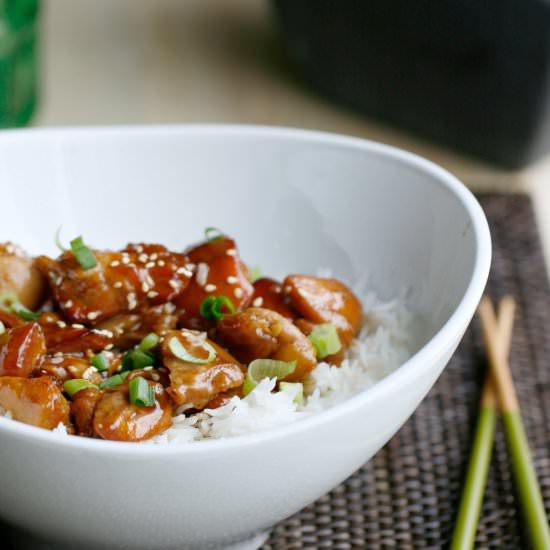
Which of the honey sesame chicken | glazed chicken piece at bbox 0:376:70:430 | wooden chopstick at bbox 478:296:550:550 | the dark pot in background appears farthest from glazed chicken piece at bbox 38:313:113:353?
the dark pot in background

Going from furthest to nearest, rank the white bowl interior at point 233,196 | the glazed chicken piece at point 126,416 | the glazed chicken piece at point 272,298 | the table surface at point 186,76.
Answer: the table surface at point 186,76
the white bowl interior at point 233,196
the glazed chicken piece at point 272,298
the glazed chicken piece at point 126,416

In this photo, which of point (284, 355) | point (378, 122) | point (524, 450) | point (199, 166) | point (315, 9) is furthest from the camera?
point (378, 122)

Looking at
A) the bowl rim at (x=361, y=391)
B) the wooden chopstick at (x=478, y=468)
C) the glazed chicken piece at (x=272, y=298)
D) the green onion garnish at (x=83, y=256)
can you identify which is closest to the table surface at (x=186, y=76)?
the wooden chopstick at (x=478, y=468)

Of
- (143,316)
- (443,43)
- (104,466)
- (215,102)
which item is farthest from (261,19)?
(104,466)

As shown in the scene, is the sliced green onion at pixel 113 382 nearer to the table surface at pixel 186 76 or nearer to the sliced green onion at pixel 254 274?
the sliced green onion at pixel 254 274

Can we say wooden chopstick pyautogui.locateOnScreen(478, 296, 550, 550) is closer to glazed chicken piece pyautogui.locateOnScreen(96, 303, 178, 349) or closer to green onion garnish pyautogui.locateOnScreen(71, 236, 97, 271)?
glazed chicken piece pyautogui.locateOnScreen(96, 303, 178, 349)

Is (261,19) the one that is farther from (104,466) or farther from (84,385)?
(104,466)
